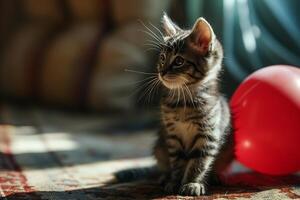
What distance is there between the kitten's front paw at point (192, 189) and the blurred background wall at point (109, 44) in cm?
113

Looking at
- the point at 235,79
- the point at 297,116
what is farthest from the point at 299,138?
the point at 235,79

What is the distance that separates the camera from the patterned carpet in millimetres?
1661

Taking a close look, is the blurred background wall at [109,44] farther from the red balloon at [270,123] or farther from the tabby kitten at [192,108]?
the tabby kitten at [192,108]

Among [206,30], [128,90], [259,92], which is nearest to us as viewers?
[206,30]

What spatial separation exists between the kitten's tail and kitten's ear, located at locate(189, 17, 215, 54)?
502 millimetres

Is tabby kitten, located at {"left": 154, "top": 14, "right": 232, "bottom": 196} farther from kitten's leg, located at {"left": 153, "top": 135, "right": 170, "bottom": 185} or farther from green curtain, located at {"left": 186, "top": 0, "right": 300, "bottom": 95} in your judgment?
green curtain, located at {"left": 186, "top": 0, "right": 300, "bottom": 95}

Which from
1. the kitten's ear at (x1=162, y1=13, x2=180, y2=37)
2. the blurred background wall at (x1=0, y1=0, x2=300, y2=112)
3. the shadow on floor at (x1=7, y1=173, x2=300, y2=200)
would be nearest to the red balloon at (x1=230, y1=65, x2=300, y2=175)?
the shadow on floor at (x1=7, y1=173, x2=300, y2=200)

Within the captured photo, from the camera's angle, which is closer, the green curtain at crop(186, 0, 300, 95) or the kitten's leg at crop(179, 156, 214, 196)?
the kitten's leg at crop(179, 156, 214, 196)

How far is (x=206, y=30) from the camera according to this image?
1610mm

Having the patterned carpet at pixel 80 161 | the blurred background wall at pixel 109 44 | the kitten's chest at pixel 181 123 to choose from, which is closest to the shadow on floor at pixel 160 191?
the patterned carpet at pixel 80 161

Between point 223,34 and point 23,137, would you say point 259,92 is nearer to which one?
point 223,34

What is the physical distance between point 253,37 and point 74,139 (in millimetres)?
1034

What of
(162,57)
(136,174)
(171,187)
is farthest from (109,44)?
(171,187)

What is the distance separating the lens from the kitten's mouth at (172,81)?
5.35 ft
